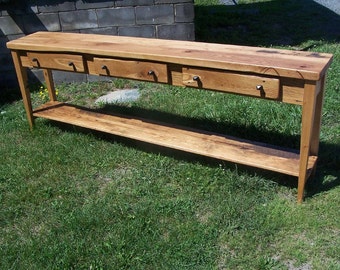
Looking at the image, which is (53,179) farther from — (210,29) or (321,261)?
(210,29)

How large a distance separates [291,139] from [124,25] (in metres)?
2.82

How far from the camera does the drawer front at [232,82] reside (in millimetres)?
2971

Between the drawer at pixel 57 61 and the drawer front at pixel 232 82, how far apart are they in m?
1.09

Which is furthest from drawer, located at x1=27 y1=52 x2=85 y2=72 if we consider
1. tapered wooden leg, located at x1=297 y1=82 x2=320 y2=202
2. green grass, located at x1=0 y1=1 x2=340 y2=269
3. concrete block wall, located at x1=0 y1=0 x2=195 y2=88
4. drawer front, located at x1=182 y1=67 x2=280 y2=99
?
tapered wooden leg, located at x1=297 y1=82 x2=320 y2=202

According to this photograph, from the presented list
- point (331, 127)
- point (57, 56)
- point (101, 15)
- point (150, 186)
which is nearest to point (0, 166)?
point (57, 56)

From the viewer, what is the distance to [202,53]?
3301 mm

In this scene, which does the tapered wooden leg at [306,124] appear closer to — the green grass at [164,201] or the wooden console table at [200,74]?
the wooden console table at [200,74]

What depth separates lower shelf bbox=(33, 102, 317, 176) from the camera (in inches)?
133

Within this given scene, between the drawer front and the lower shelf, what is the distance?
0.58 m

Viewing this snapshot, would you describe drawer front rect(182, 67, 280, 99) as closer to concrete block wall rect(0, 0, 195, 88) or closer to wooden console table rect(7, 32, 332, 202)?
wooden console table rect(7, 32, 332, 202)

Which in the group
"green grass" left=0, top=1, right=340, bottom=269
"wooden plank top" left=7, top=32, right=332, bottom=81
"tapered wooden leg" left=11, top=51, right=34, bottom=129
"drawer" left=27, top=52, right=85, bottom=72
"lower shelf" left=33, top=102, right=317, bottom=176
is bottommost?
"green grass" left=0, top=1, right=340, bottom=269

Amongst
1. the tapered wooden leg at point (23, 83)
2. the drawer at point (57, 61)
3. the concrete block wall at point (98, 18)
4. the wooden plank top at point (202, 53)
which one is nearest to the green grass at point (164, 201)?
the tapered wooden leg at point (23, 83)

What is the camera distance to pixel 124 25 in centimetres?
575

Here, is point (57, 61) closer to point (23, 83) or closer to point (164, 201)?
point (23, 83)
